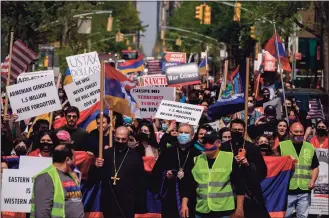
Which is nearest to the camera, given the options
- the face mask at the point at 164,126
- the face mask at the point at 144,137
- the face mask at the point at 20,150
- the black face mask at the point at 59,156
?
the black face mask at the point at 59,156

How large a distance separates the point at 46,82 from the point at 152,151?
1694 mm

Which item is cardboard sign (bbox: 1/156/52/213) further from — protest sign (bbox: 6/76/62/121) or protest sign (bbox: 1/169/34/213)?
protest sign (bbox: 6/76/62/121)

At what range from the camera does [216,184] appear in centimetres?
1048

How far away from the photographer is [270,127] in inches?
543

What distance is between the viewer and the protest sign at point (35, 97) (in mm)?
13617

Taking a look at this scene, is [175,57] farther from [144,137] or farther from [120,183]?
[120,183]

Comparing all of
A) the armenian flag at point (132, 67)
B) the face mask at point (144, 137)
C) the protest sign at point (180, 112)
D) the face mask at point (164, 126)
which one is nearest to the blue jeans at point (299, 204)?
the face mask at point (144, 137)

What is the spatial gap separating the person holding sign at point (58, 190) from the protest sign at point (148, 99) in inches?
278

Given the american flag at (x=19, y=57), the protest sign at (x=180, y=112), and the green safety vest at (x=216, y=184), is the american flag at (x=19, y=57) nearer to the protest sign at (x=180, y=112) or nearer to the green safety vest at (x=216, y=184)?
the protest sign at (x=180, y=112)

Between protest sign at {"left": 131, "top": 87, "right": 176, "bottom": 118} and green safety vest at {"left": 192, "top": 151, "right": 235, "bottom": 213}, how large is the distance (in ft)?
16.4

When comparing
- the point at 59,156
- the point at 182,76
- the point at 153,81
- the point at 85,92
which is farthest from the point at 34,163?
the point at 182,76

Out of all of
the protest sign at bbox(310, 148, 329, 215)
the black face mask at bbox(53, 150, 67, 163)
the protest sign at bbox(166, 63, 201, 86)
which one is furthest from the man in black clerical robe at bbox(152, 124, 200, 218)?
the protest sign at bbox(166, 63, 201, 86)

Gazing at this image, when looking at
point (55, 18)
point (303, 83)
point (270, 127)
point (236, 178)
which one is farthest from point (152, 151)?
point (303, 83)

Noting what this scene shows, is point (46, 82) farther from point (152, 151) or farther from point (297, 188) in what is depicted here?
point (297, 188)
